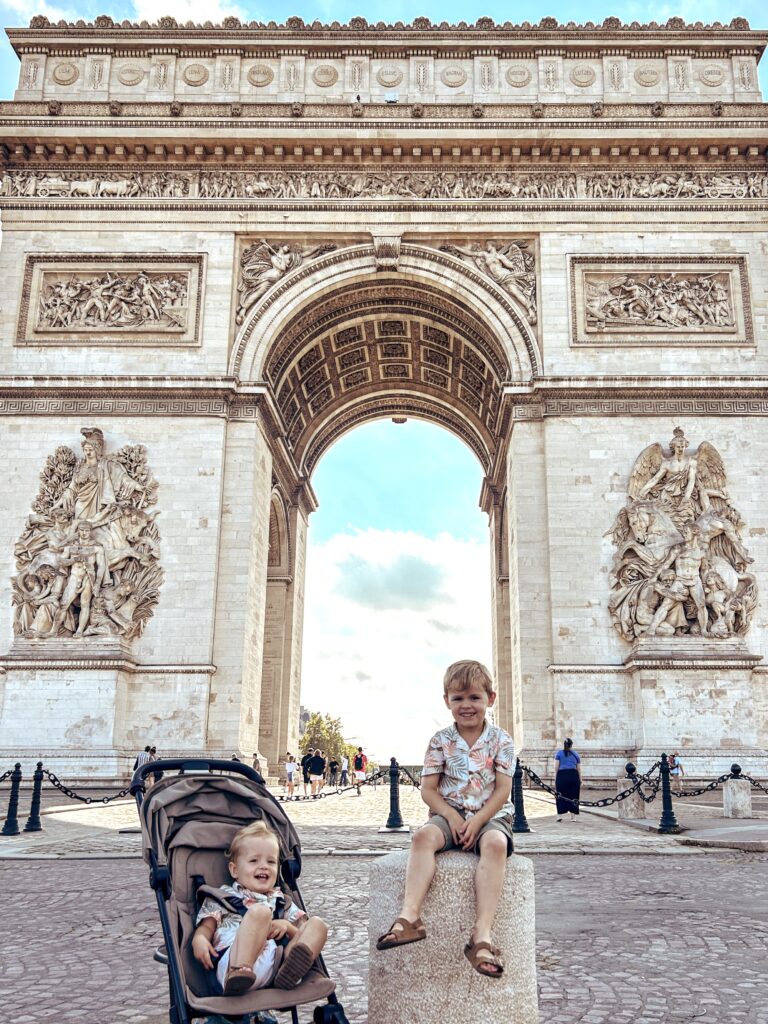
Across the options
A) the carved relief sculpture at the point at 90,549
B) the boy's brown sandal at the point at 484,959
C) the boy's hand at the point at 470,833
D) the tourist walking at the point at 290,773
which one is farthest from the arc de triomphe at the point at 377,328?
the boy's brown sandal at the point at 484,959

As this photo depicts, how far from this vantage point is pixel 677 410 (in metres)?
22.4

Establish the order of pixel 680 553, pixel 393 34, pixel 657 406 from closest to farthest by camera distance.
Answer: pixel 680 553 → pixel 657 406 → pixel 393 34

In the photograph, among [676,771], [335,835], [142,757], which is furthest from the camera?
[676,771]

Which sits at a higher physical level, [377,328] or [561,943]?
[377,328]

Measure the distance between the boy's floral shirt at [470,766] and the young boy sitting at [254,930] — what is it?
0.81 m

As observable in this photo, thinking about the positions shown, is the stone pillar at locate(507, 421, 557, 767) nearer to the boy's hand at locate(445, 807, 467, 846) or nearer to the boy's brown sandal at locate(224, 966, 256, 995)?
the boy's hand at locate(445, 807, 467, 846)

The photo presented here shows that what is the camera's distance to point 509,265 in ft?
78.3

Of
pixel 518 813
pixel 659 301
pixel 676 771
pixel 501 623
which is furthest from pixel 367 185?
pixel 518 813

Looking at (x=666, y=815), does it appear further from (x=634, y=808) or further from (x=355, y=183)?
(x=355, y=183)

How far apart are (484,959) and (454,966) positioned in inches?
8.0

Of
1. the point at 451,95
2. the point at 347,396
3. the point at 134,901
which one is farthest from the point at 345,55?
the point at 134,901

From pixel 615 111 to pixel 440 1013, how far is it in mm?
24009

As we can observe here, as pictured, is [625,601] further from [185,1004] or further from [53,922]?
[185,1004]

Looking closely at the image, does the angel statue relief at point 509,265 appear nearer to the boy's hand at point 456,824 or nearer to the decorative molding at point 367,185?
the decorative molding at point 367,185
